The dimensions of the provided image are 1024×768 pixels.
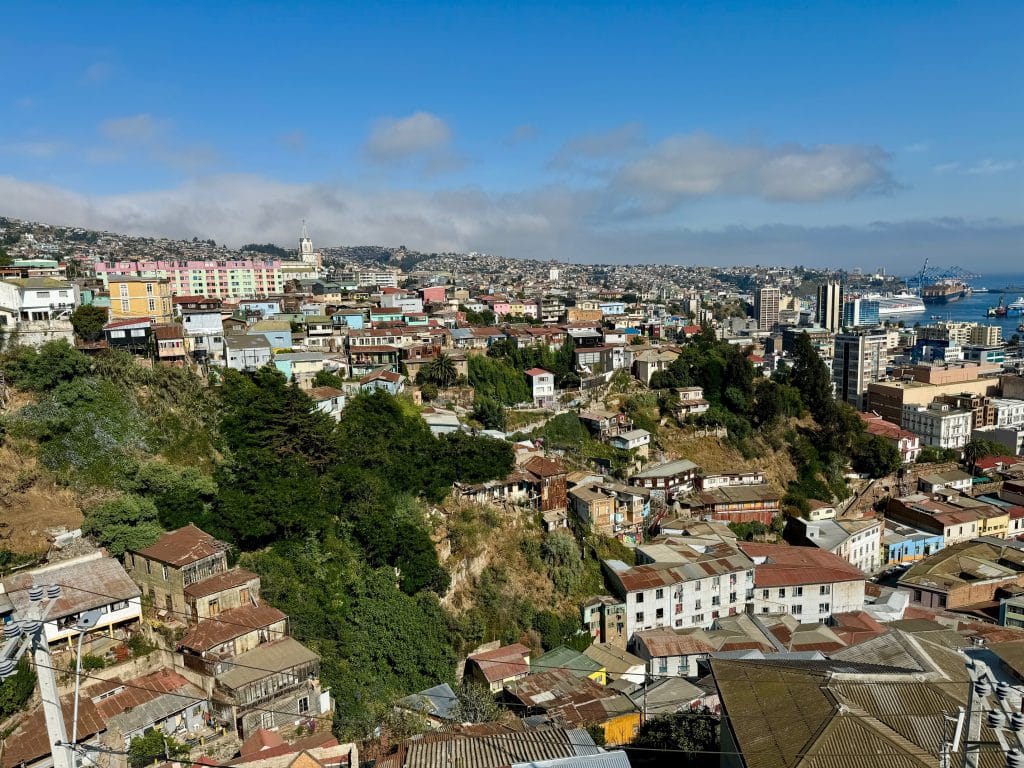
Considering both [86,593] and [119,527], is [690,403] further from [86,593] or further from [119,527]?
[86,593]

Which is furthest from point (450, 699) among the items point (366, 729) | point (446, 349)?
point (446, 349)

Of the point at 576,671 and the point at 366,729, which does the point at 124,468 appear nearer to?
the point at 366,729

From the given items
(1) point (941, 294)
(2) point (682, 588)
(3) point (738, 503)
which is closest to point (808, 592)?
(2) point (682, 588)

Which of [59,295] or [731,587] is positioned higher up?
[59,295]

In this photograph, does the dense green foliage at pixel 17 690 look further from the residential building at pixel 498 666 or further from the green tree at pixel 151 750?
the residential building at pixel 498 666

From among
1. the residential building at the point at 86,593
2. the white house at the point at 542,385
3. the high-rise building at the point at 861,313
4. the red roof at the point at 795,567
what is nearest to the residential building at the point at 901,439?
the red roof at the point at 795,567

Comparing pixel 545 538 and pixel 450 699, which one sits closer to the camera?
pixel 450 699
